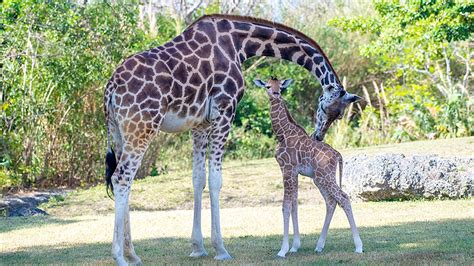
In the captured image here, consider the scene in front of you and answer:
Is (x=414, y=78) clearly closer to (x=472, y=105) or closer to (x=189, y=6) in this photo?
(x=472, y=105)

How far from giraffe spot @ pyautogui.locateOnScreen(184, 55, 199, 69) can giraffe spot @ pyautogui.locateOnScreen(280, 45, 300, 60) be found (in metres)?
1.16

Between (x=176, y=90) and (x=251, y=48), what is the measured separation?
1277mm

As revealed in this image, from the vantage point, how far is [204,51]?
9430mm

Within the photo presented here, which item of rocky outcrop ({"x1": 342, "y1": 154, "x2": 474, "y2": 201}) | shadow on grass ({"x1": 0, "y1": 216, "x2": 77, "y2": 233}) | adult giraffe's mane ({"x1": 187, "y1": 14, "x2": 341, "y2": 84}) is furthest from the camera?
rocky outcrop ({"x1": 342, "y1": 154, "x2": 474, "y2": 201})

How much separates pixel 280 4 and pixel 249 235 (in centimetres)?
2124

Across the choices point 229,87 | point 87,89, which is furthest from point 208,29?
point 87,89

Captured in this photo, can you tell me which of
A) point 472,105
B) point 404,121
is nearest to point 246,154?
point 404,121

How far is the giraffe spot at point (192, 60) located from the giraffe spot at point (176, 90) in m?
0.34

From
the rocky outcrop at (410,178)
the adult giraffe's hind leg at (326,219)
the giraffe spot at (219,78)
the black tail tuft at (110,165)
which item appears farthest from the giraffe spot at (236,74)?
the rocky outcrop at (410,178)

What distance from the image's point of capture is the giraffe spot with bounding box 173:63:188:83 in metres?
9.07

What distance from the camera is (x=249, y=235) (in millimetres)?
11227

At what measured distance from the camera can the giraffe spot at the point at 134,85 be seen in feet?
28.6

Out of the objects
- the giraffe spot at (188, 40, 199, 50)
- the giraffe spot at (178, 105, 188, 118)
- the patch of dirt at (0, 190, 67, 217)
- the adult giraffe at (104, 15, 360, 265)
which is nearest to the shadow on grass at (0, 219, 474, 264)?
the adult giraffe at (104, 15, 360, 265)

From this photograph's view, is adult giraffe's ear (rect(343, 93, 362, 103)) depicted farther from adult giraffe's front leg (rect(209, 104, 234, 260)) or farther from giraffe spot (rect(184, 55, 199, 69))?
giraffe spot (rect(184, 55, 199, 69))
